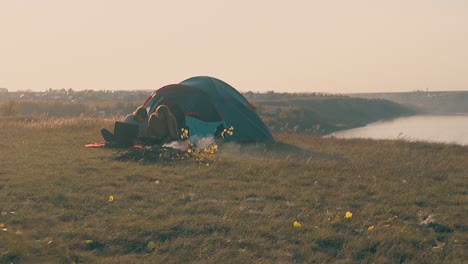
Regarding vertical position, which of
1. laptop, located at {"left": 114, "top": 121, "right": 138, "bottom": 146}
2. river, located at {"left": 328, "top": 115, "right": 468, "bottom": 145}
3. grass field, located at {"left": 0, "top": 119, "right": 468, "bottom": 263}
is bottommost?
river, located at {"left": 328, "top": 115, "right": 468, "bottom": 145}

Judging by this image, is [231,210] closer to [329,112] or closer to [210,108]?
[210,108]

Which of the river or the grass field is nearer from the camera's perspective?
the grass field

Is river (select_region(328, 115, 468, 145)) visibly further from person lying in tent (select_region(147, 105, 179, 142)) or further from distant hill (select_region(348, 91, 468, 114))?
distant hill (select_region(348, 91, 468, 114))

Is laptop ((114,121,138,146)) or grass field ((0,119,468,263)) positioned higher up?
laptop ((114,121,138,146))

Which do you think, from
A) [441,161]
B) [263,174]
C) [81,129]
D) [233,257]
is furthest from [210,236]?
[81,129]

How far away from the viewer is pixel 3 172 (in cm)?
994

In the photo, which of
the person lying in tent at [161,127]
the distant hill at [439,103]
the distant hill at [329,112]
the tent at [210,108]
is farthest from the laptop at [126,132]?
the distant hill at [439,103]

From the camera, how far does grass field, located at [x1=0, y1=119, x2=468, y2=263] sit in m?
5.88

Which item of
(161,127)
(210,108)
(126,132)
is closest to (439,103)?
(210,108)

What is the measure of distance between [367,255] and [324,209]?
6.07 ft

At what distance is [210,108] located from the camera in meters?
16.5

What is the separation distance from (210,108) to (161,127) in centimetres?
306

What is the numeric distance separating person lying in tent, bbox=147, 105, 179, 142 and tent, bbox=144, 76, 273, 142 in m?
1.88

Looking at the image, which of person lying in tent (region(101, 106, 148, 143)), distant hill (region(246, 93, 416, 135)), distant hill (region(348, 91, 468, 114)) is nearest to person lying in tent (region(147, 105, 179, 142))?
person lying in tent (region(101, 106, 148, 143))
